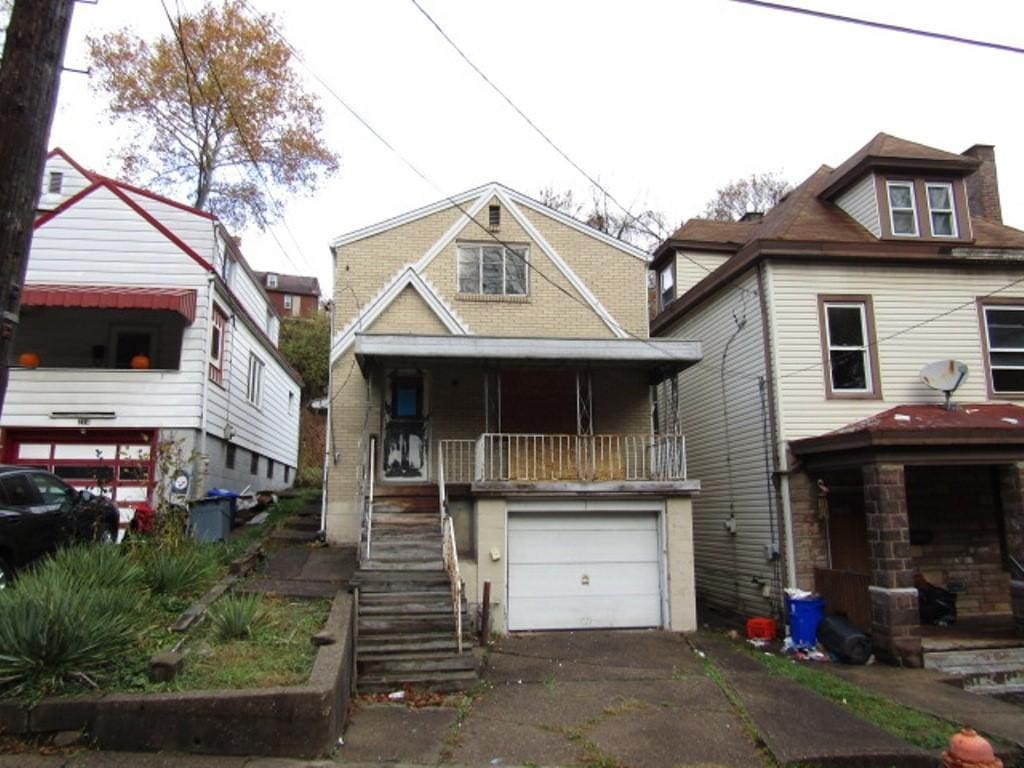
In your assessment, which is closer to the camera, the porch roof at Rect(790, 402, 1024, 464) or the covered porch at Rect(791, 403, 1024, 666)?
the covered porch at Rect(791, 403, 1024, 666)

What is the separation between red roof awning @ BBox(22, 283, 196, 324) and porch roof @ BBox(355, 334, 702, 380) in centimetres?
375

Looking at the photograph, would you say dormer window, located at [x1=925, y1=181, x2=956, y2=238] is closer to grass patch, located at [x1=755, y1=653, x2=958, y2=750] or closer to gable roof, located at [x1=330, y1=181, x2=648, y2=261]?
gable roof, located at [x1=330, y1=181, x2=648, y2=261]

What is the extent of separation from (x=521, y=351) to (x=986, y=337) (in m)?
8.66

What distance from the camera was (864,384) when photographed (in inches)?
516

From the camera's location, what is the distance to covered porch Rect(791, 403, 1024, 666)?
1079cm

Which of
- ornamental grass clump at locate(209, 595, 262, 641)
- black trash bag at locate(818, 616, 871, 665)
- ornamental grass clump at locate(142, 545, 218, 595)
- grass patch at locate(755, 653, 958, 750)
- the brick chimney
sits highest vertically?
the brick chimney

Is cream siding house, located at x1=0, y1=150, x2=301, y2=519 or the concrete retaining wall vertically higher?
cream siding house, located at x1=0, y1=150, x2=301, y2=519

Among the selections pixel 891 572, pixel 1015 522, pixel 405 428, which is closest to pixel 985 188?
pixel 1015 522

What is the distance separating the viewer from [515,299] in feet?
49.5

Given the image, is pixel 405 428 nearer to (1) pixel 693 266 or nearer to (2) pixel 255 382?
(2) pixel 255 382

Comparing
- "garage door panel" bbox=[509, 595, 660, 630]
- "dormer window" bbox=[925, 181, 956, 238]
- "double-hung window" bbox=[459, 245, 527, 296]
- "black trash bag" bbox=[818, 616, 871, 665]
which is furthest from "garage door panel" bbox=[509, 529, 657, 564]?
"dormer window" bbox=[925, 181, 956, 238]

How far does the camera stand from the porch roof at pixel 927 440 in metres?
11.0

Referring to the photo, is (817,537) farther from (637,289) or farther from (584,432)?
(637,289)

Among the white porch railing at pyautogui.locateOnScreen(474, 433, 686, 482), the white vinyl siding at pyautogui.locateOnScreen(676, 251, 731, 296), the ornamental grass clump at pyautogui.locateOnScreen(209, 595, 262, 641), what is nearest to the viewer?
the ornamental grass clump at pyautogui.locateOnScreen(209, 595, 262, 641)
